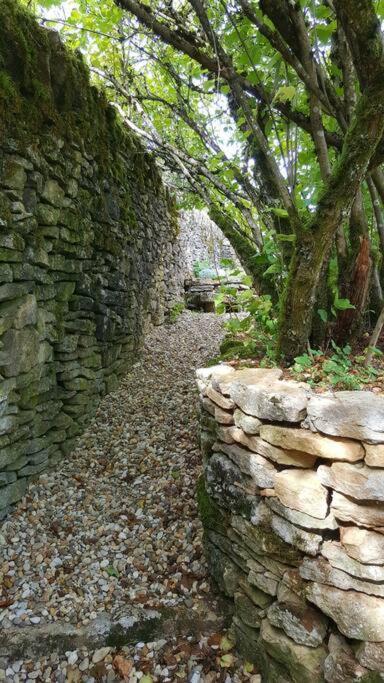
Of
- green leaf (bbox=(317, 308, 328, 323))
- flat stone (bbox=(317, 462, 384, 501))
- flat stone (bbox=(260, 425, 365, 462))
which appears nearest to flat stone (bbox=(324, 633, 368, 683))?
flat stone (bbox=(317, 462, 384, 501))

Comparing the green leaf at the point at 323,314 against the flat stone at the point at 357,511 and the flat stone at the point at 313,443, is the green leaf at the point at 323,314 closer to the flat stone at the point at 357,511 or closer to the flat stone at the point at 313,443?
the flat stone at the point at 313,443

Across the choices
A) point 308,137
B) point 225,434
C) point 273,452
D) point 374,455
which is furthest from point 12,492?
point 308,137

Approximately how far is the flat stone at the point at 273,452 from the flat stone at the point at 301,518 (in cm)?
19

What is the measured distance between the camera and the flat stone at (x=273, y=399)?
166 centimetres

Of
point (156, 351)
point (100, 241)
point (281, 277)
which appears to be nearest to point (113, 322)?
point (100, 241)

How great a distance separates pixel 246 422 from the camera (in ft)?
6.28

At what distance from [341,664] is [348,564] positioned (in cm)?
40

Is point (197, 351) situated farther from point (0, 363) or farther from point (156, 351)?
point (0, 363)

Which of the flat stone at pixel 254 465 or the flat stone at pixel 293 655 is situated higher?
the flat stone at pixel 254 465

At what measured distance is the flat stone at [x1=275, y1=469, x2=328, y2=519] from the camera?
160 cm

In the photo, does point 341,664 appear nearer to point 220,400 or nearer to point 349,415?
point 349,415

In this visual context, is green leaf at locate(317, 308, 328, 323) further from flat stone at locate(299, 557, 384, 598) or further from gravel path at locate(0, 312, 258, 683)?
gravel path at locate(0, 312, 258, 683)

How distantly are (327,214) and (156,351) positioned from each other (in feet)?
12.8

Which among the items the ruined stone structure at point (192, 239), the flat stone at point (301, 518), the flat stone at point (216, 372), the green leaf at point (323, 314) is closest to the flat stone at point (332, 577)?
the flat stone at point (301, 518)
